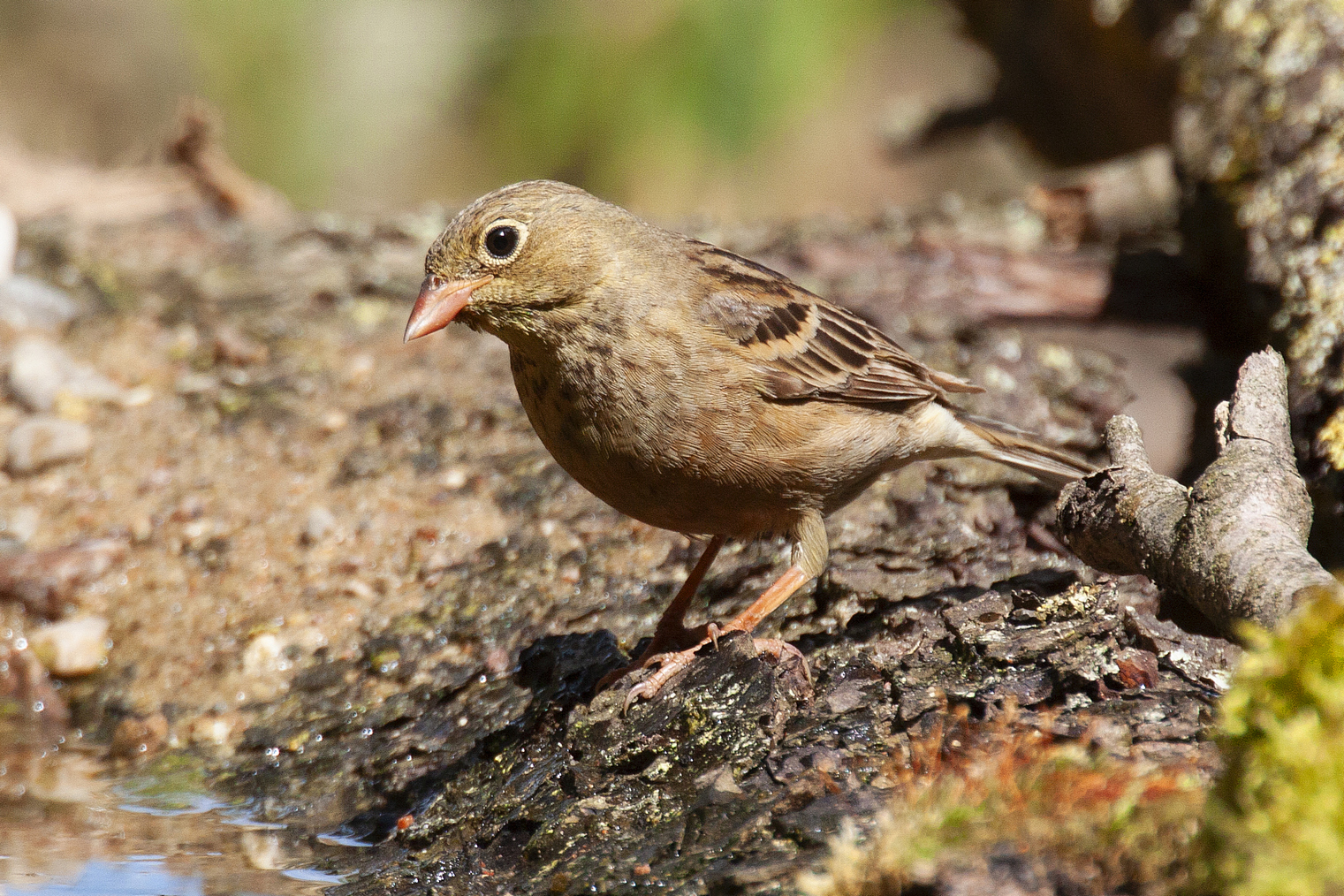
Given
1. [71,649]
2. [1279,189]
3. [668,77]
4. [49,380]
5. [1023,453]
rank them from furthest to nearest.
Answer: [668,77] < [49,380] < [1279,189] < [71,649] < [1023,453]

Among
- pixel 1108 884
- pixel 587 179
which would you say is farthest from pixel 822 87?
pixel 1108 884

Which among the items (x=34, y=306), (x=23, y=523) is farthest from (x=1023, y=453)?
(x=34, y=306)

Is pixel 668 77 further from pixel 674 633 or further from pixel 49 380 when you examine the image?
pixel 674 633

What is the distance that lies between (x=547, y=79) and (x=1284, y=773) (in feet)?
34.3

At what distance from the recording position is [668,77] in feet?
35.4

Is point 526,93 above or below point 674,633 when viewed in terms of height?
above

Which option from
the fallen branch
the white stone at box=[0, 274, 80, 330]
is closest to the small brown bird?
the fallen branch

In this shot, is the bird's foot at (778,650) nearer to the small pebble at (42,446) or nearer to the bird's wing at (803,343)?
the bird's wing at (803,343)

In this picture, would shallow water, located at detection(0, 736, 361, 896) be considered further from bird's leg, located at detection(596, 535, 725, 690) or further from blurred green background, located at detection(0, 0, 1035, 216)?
blurred green background, located at detection(0, 0, 1035, 216)

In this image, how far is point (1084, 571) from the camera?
4270 millimetres

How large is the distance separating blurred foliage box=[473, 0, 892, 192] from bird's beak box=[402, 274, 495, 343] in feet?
23.1

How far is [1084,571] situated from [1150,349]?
2429 mm

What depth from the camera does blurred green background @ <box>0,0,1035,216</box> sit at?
1093 centimetres

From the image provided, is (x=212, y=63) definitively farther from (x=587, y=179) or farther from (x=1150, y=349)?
A: (x=1150, y=349)
